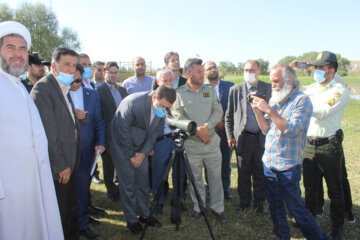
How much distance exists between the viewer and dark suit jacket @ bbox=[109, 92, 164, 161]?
3.17m

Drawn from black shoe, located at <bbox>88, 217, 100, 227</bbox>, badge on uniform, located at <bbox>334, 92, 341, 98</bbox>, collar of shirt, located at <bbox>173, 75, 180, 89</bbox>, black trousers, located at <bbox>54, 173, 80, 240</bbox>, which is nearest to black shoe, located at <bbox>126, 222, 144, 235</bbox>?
black shoe, located at <bbox>88, 217, 100, 227</bbox>

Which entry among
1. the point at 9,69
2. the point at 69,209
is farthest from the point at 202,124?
the point at 9,69

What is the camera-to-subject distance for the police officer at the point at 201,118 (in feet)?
11.9

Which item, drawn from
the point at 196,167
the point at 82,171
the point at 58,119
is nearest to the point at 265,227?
the point at 196,167

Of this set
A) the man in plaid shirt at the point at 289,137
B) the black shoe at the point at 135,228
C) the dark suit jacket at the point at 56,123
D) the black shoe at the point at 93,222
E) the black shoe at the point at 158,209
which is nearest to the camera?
the dark suit jacket at the point at 56,123

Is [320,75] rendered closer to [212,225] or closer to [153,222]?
[212,225]

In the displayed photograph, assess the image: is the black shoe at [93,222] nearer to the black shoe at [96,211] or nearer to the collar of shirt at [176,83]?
the black shoe at [96,211]

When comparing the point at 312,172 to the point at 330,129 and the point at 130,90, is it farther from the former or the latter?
the point at 130,90

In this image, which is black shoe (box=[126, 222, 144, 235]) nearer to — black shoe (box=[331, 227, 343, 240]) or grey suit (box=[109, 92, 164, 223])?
grey suit (box=[109, 92, 164, 223])

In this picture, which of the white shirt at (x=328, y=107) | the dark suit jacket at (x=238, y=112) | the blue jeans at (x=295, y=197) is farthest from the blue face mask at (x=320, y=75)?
the blue jeans at (x=295, y=197)

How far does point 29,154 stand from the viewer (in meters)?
2.04

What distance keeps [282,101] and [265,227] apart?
6.34 feet

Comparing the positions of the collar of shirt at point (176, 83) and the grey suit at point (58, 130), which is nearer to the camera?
the grey suit at point (58, 130)

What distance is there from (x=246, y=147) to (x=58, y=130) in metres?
2.77
